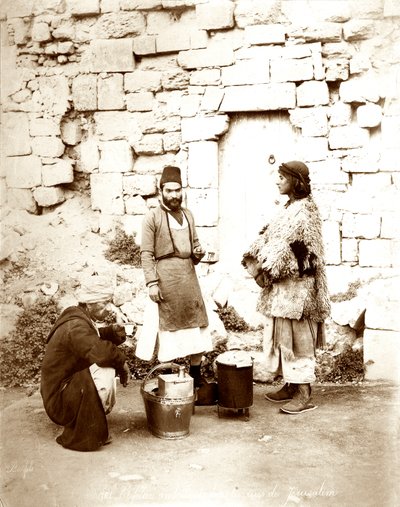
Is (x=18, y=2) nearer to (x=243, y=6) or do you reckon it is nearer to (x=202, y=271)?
(x=243, y=6)

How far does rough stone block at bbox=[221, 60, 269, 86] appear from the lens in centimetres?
761

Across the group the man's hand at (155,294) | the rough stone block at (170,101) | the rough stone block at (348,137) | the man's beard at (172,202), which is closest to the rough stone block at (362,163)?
the rough stone block at (348,137)

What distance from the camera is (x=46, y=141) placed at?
8.16 metres

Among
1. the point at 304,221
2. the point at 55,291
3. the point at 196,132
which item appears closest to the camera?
the point at 304,221

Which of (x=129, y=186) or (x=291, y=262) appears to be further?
(x=129, y=186)

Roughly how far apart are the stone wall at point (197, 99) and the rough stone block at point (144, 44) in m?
0.01

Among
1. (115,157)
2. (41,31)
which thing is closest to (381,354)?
(115,157)

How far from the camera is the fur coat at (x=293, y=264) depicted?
17.1ft

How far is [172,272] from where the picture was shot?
542 cm

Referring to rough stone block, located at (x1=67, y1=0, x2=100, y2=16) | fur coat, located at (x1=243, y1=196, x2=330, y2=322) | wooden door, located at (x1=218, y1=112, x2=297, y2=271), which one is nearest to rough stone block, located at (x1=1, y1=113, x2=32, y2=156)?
rough stone block, located at (x1=67, y1=0, x2=100, y2=16)

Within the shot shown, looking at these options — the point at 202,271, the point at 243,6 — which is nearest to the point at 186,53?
the point at 243,6

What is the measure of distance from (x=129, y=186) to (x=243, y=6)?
2.58 m

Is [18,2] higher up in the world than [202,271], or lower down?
higher up

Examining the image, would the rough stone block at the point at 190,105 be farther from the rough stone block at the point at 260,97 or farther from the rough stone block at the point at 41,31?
the rough stone block at the point at 41,31
